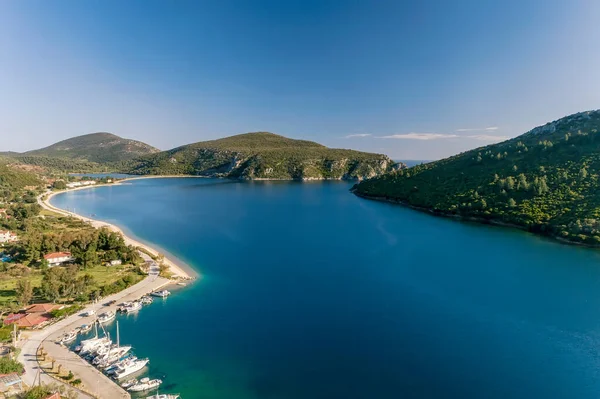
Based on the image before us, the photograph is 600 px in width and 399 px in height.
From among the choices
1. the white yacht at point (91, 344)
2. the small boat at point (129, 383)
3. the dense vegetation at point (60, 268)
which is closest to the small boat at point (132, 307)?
the dense vegetation at point (60, 268)

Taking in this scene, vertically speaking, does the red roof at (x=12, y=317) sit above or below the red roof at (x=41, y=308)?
above

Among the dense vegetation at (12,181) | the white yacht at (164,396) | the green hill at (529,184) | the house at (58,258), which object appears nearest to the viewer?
the white yacht at (164,396)

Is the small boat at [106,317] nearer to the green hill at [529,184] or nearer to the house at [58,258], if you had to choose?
the house at [58,258]

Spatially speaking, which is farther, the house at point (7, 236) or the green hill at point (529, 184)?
the green hill at point (529, 184)

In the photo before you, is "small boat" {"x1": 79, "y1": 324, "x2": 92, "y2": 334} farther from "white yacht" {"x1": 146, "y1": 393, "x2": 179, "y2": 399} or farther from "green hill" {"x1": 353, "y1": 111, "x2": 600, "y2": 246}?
"green hill" {"x1": 353, "y1": 111, "x2": 600, "y2": 246}

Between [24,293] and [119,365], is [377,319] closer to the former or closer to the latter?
[119,365]

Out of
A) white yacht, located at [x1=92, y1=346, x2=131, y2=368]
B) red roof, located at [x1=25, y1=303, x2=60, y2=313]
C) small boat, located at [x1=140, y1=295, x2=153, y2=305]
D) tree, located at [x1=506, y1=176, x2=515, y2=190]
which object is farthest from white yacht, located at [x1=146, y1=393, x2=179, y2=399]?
tree, located at [x1=506, y1=176, x2=515, y2=190]

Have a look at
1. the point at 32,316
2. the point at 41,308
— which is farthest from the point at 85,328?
the point at 41,308

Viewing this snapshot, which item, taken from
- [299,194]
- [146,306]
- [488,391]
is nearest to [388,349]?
[488,391]
